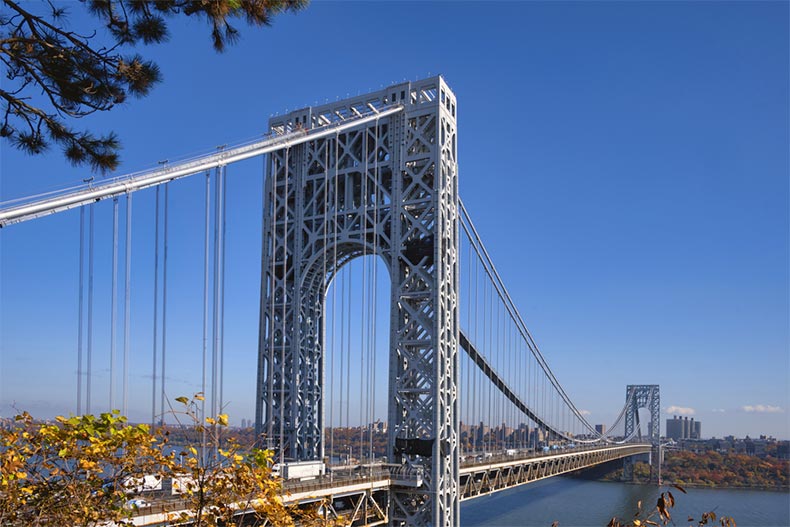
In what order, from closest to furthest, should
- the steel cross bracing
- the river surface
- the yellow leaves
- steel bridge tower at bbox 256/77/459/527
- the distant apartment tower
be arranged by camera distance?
the yellow leaves < the steel cross bracing < steel bridge tower at bbox 256/77/459/527 < the river surface < the distant apartment tower

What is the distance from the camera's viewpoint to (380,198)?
2236 cm

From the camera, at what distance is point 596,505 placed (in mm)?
55125

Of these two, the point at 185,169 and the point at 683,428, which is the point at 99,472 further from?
the point at 683,428

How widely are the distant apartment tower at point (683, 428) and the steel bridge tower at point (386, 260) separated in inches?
6778

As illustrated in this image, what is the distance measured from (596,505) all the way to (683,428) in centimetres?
13631

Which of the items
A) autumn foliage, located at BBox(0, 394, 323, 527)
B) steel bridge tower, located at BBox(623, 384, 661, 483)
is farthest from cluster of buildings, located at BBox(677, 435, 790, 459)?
autumn foliage, located at BBox(0, 394, 323, 527)

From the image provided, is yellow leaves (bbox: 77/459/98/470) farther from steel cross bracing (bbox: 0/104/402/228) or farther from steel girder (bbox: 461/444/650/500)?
steel girder (bbox: 461/444/650/500)

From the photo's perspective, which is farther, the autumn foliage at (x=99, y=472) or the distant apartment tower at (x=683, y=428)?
the distant apartment tower at (x=683, y=428)

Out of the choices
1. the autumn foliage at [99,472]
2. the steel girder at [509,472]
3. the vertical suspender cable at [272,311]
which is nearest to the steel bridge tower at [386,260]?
the vertical suspender cable at [272,311]

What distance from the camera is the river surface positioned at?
45.5 meters

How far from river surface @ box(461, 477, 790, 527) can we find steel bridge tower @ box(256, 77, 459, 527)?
22.5 m

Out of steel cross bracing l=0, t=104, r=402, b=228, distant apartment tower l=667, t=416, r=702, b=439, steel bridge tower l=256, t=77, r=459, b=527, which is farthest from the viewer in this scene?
distant apartment tower l=667, t=416, r=702, b=439

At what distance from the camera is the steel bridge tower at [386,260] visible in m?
20.8

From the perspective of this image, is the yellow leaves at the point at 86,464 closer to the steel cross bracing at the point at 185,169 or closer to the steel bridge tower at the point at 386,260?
the steel cross bracing at the point at 185,169
